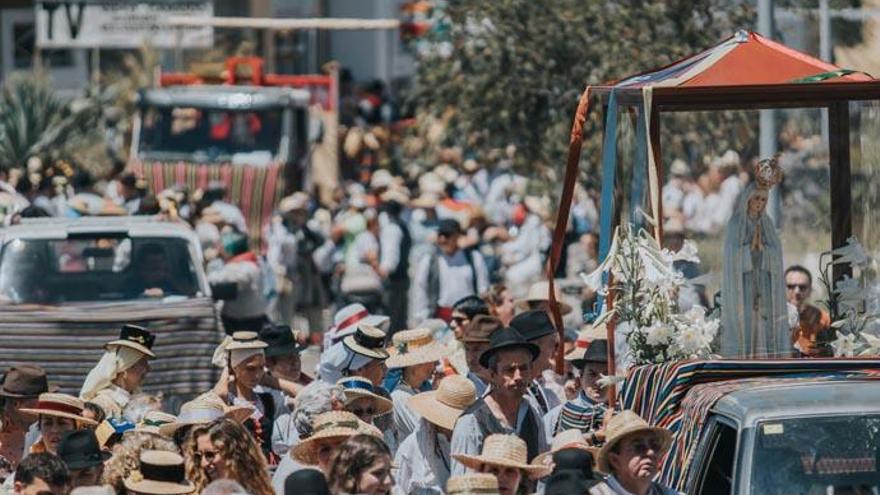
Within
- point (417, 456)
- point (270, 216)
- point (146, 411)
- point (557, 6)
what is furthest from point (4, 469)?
point (270, 216)

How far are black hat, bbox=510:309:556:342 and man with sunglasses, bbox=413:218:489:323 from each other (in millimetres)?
8035

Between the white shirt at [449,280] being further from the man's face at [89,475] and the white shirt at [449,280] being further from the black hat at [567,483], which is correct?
the black hat at [567,483]

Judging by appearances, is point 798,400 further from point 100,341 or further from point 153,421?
point 100,341

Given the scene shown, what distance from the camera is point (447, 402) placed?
33.7 feet

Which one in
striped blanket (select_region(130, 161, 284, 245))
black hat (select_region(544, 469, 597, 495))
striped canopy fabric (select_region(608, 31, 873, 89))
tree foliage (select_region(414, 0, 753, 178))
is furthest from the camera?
striped blanket (select_region(130, 161, 284, 245))

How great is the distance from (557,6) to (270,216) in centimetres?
924

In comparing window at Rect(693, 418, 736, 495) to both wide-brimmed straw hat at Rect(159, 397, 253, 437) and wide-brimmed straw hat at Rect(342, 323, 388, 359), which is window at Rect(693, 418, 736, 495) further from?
wide-brimmed straw hat at Rect(342, 323, 388, 359)

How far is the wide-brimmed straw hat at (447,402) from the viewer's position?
33.2 feet

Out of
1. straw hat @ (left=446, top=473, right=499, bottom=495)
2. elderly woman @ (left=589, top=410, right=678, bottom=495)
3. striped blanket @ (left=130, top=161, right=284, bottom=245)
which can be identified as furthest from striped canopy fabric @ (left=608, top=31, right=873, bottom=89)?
striped blanket @ (left=130, top=161, right=284, bottom=245)

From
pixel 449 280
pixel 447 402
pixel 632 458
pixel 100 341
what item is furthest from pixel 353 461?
pixel 449 280

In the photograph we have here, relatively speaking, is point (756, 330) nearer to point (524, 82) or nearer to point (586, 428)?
point (586, 428)

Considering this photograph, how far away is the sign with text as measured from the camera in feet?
123

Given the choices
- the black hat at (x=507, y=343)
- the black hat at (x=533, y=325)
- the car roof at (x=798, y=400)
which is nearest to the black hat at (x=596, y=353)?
the black hat at (x=533, y=325)

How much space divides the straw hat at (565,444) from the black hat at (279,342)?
95.3 inches
